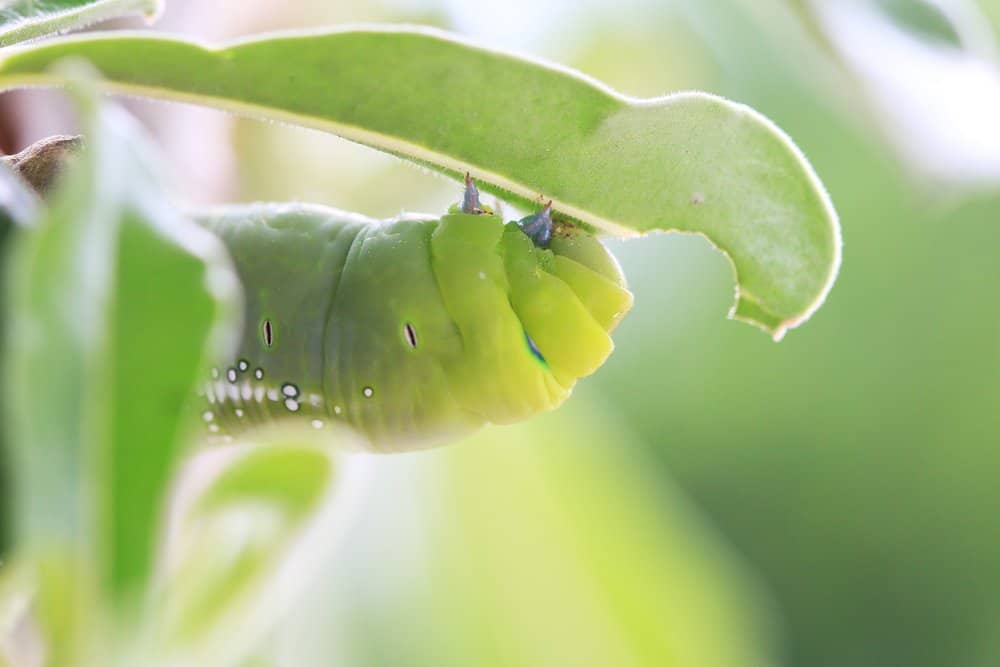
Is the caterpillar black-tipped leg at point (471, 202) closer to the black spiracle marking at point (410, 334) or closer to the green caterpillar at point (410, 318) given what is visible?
the green caterpillar at point (410, 318)

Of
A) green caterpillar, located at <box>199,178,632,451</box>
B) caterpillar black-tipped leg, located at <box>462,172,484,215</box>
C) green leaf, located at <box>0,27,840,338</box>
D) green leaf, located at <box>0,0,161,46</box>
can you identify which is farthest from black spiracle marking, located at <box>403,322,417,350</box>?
green leaf, located at <box>0,0,161,46</box>

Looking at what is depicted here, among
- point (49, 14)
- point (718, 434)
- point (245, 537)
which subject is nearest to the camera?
point (49, 14)

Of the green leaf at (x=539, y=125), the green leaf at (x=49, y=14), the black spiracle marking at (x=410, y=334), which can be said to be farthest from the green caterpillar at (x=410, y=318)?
the green leaf at (x=49, y=14)

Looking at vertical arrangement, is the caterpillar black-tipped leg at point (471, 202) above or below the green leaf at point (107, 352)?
above

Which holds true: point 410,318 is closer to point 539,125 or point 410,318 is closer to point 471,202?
point 471,202

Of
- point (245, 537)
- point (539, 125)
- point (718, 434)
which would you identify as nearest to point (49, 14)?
point (539, 125)

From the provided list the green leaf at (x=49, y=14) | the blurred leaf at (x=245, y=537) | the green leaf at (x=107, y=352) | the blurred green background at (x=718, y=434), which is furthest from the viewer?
the blurred green background at (x=718, y=434)
